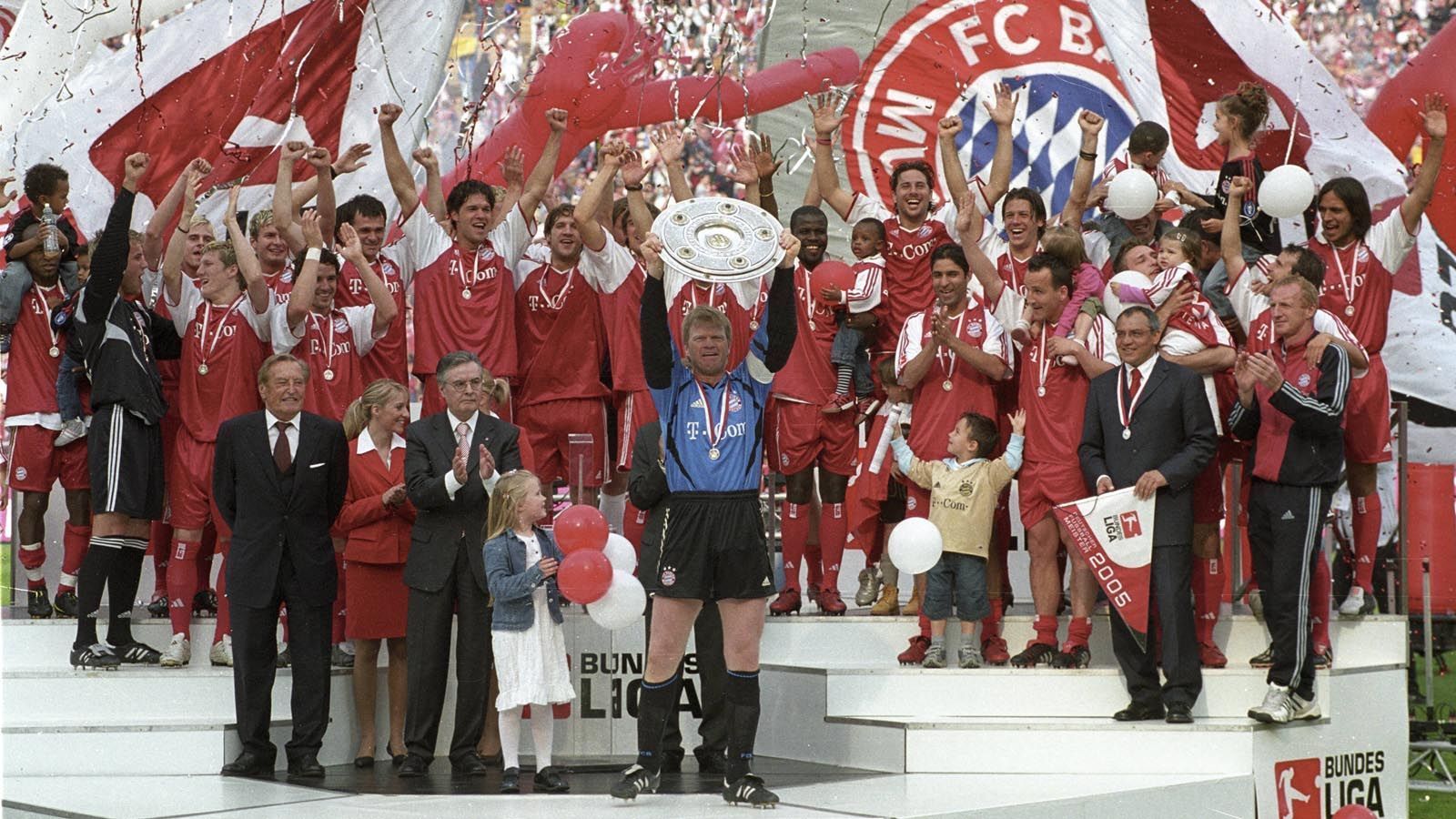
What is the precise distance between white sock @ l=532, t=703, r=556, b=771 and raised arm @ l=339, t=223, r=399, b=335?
219cm

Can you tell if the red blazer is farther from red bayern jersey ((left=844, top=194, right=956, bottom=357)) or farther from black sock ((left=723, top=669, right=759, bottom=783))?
red bayern jersey ((left=844, top=194, right=956, bottom=357))

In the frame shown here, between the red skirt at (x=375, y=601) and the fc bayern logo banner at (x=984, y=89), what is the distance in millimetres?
5335

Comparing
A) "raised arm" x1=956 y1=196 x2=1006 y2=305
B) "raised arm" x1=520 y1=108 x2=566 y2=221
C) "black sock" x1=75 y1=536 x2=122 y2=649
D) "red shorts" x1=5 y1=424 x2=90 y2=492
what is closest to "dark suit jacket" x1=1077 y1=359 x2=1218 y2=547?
"raised arm" x1=956 y1=196 x2=1006 y2=305

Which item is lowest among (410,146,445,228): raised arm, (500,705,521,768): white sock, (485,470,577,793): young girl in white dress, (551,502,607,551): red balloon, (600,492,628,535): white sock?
(500,705,521,768): white sock

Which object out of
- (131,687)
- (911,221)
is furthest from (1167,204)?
(131,687)

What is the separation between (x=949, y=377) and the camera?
8031 mm

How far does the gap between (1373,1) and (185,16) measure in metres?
7.12

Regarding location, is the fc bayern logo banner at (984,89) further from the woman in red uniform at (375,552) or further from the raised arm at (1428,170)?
the woman in red uniform at (375,552)

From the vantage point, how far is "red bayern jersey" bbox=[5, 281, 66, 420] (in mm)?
8148

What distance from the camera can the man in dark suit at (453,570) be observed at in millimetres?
7148

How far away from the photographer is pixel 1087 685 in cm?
740

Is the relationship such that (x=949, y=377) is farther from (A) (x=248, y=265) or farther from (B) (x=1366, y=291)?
(A) (x=248, y=265)

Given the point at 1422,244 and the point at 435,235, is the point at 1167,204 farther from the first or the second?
the point at 435,235

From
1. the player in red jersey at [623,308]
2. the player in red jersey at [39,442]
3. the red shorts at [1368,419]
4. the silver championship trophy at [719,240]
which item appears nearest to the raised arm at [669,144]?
the silver championship trophy at [719,240]
